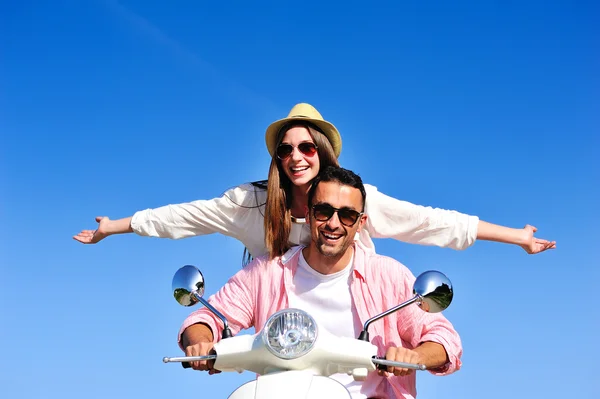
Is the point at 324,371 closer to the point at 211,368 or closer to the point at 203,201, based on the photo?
the point at 211,368

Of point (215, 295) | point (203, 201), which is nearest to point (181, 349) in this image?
point (215, 295)

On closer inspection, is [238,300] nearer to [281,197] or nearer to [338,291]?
[338,291]

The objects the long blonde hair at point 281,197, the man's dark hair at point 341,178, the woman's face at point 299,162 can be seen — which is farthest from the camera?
the woman's face at point 299,162

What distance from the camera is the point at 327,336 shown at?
8.28 ft

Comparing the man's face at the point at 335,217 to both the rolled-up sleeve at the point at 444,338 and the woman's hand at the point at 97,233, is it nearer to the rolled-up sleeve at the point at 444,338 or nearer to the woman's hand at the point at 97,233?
the rolled-up sleeve at the point at 444,338

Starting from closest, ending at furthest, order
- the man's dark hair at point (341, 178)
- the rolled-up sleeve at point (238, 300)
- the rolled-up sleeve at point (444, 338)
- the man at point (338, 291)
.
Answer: the rolled-up sleeve at point (444, 338)
the man at point (338, 291)
the man's dark hair at point (341, 178)
the rolled-up sleeve at point (238, 300)

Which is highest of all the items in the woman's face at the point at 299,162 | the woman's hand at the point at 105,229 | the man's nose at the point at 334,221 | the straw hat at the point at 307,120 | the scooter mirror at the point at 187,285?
the straw hat at the point at 307,120

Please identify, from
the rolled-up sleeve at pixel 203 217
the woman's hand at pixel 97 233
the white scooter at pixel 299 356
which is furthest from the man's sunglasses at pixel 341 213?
the woman's hand at pixel 97 233

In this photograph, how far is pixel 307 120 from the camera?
4.69 metres

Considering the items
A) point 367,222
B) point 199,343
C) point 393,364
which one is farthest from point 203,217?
point 393,364

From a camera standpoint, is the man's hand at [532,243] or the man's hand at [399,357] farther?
the man's hand at [532,243]

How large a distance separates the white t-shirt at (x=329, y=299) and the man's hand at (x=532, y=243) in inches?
66.6

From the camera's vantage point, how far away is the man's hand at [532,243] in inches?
187

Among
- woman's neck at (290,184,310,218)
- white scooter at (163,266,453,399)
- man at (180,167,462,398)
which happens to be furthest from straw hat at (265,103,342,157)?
white scooter at (163,266,453,399)
